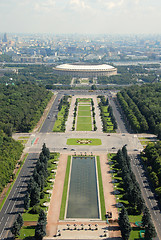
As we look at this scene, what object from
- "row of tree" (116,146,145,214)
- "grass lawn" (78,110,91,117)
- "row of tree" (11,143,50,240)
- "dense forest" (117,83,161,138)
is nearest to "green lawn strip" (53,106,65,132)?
"grass lawn" (78,110,91,117)

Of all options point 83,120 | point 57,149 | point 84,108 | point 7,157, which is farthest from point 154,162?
point 84,108

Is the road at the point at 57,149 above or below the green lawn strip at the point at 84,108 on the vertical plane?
below

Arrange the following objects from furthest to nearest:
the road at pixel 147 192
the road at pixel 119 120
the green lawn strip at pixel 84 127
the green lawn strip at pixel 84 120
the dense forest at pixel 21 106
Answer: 1. the green lawn strip at pixel 84 120
2. the green lawn strip at pixel 84 127
3. the road at pixel 119 120
4. the dense forest at pixel 21 106
5. the road at pixel 147 192

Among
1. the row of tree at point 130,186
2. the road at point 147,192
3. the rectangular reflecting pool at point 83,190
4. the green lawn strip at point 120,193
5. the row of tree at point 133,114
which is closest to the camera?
the road at point 147,192

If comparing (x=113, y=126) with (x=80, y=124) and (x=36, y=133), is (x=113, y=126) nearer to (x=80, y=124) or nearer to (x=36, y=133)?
(x=80, y=124)

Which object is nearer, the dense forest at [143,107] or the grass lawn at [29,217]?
the grass lawn at [29,217]

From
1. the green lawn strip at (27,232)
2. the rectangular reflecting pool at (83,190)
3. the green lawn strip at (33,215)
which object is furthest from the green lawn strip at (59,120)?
the green lawn strip at (27,232)

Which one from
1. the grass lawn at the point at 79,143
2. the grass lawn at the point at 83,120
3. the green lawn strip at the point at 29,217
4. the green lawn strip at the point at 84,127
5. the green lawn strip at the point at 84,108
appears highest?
the green lawn strip at the point at 84,108

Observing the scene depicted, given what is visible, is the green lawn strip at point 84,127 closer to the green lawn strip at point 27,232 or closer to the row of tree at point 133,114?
the row of tree at point 133,114
